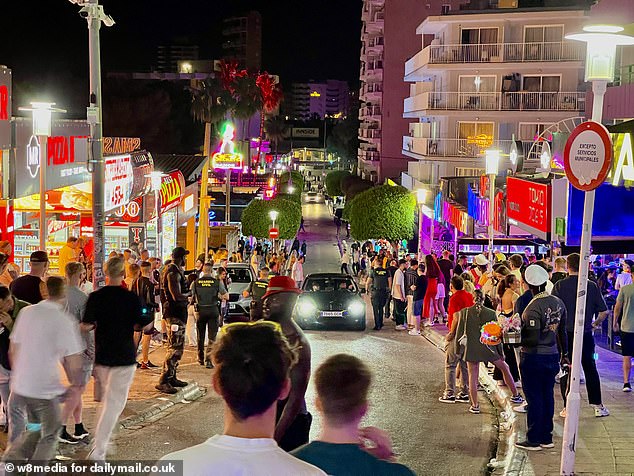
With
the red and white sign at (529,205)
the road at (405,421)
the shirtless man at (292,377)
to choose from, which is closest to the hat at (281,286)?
the shirtless man at (292,377)

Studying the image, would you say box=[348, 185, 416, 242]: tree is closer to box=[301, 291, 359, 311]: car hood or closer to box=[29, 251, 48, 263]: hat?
box=[301, 291, 359, 311]: car hood

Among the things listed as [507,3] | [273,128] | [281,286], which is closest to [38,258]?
[281,286]

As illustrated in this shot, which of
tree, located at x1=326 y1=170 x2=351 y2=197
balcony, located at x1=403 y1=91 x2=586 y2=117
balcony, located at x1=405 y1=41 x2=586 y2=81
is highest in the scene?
balcony, located at x1=405 y1=41 x2=586 y2=81

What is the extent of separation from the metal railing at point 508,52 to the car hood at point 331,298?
31.6m

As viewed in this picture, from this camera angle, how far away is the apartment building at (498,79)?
49.6m

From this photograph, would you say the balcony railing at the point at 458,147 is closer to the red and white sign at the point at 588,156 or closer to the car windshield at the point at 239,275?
the car windshield at the point at 239,275

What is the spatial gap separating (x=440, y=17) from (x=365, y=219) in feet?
39.4

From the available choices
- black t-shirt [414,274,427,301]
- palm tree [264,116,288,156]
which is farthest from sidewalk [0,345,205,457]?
palm tree [264,116,288,156]

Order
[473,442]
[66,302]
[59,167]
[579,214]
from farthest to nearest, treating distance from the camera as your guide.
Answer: [59,167] < [579,214] < [473,442] < [66,302]

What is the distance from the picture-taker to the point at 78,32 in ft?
308

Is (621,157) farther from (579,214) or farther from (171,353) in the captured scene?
(171,353)

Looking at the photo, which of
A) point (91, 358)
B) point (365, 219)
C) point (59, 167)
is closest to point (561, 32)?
point (365, 219)

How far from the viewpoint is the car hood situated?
20828 millimetres

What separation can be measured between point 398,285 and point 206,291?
7335mm
